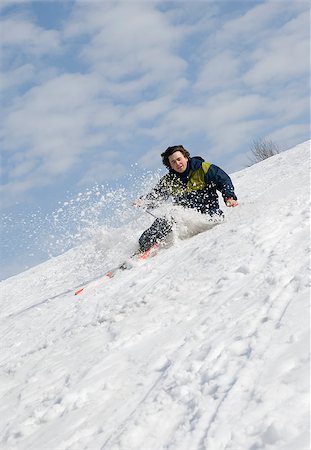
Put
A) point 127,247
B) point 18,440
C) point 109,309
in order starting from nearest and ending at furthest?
point 18,440
point 109,309
point 127,247

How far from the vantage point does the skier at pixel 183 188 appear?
26.6 ft

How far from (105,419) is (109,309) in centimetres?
231

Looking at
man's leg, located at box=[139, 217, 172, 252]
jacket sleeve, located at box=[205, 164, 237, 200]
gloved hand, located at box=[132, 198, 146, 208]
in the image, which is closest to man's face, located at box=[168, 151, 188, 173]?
jacket sleeve, located at box=[205, 164, 237, 200]

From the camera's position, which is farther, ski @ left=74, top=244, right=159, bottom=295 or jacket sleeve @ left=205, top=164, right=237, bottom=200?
jacket sleeve @ left=205, top=164, right=237, bottom=200

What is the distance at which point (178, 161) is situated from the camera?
317 inches

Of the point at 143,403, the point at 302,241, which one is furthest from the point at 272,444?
the point at 302,241

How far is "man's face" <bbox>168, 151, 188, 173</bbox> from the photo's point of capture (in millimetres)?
8062

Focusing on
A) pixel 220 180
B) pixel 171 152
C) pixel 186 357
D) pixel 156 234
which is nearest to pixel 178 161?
pixel 171 152

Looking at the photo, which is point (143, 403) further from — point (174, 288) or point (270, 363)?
point (174, 288)

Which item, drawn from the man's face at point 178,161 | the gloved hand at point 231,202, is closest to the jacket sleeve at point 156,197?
the man's face at point 178,161

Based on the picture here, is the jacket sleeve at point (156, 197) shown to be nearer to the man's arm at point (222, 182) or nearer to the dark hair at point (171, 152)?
the dark hair at point (171, 152)

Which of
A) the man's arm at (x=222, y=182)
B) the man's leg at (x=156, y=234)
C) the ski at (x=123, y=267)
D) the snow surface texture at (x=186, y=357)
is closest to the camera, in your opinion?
the snow surface texture at (x=186, y=357)

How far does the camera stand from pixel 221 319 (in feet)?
13.4

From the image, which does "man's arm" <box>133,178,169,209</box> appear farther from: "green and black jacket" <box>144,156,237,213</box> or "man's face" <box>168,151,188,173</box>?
"man's face" <box>168,151,188,173</box>
